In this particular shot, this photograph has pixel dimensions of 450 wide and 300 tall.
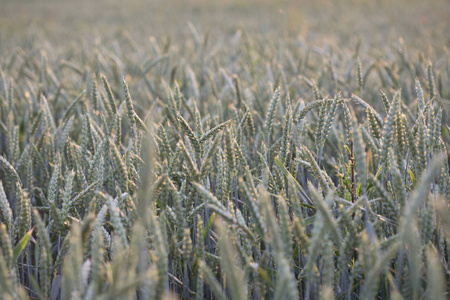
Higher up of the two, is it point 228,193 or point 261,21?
point 261,21

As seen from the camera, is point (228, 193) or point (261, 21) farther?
→ point (261, 21)

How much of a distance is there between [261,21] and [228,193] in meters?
6.74

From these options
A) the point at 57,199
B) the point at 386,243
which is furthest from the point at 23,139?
the point at 386,243

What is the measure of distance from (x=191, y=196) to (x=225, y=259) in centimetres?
38

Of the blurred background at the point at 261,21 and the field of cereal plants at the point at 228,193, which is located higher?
the blurred background at the point at 261,21

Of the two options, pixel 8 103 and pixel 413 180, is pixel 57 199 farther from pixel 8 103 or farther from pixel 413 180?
pixel 413 180

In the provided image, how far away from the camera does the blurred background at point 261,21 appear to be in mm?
5027

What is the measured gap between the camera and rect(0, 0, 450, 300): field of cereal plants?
696mm

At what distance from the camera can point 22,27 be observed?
7664mm

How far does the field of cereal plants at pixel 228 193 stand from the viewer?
2.28 feet

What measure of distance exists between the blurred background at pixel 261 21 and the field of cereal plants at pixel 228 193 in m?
2.22

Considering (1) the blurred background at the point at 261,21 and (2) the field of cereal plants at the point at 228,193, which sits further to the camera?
(1) the blurred background at the point at 261,21

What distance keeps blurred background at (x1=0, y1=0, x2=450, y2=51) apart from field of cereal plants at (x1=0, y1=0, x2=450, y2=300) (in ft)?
7.29

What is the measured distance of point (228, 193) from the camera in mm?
1055
